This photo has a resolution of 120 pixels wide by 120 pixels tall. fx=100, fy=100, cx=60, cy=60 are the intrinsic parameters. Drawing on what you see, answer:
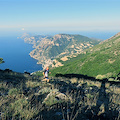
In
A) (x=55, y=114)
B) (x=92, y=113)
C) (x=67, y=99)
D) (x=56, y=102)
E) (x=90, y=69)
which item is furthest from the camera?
(x=90, y=69)

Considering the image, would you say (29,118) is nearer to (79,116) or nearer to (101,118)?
(79,116)

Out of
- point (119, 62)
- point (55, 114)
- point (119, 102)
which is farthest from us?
point (119, 62)

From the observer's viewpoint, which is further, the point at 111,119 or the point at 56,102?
the point at 56,102

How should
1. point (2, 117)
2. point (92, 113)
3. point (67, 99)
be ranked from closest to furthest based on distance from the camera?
point (2, 117) → point (92, 113) → point (67, 99)

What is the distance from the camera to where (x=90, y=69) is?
353ft

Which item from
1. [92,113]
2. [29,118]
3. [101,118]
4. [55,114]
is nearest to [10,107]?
[29,118]

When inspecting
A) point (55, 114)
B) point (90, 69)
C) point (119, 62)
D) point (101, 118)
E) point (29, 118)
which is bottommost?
point (90, 69)

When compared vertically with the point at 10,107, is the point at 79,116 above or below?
below

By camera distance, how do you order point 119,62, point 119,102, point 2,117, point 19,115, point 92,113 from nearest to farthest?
point 2,117
point 19,115
point 92,113
point 119,102
point 119,62

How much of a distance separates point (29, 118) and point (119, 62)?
95.1 m

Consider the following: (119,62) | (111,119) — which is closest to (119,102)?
(111,119)

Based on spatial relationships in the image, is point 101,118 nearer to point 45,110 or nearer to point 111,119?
point 111,119

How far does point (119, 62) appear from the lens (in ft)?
275

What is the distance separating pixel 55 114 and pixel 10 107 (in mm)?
2073
